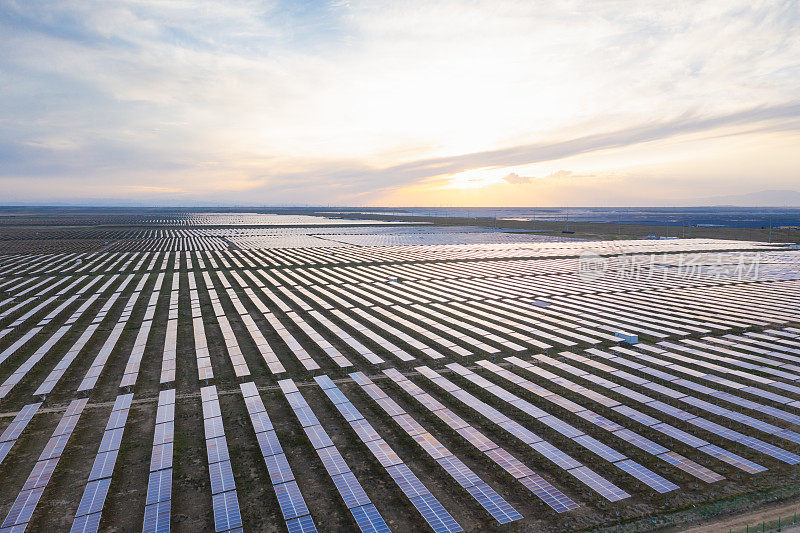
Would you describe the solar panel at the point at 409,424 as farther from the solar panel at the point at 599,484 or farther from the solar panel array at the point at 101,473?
the solar panel array at the point at 101,473

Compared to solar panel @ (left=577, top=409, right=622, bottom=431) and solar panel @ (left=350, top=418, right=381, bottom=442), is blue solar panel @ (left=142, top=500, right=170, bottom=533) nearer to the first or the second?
solar panel @ (left=350, top=418, right=381, bottom=442)

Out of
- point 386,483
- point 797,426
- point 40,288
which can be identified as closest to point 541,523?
point 386,483

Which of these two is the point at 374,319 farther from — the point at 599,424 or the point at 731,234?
the point at 731,234

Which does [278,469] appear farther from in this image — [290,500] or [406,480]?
[406,480]

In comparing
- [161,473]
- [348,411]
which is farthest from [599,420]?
[161,473]

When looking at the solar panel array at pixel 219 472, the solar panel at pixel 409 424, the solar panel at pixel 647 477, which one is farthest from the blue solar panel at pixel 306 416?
the solar panel at pixel 647 477

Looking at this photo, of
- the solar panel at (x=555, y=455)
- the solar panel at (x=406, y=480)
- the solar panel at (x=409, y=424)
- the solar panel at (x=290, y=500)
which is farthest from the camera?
the solar panel at (x=409, y=424)
